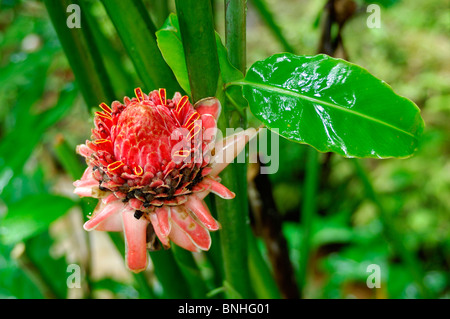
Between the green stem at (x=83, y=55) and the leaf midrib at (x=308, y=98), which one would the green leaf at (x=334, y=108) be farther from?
the green stem at (x=83, y=55)

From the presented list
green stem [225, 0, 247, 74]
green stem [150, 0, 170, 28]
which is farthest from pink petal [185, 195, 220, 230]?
green stem [150, 0, 170, 28]

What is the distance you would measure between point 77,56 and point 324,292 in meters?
0.65

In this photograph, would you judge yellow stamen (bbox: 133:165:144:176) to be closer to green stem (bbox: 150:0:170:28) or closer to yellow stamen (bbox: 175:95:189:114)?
yellow stamen (bbox: 175:95:189:114)

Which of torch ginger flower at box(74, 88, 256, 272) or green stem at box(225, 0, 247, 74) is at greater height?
green stem at box(225, 0, 247, 74)

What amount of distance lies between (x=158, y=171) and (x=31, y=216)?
0.97 ft

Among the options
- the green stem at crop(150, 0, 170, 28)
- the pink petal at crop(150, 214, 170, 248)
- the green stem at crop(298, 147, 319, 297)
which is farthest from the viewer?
the green stem at crop(298, 147, 319, 297)

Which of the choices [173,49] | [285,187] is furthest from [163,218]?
[285,187]

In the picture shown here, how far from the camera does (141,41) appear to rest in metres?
0.28

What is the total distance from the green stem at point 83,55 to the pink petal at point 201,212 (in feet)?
0.47

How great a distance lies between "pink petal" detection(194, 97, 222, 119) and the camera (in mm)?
253

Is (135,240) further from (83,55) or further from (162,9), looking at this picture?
(162,9)

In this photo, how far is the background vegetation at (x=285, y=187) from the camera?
1.51 ft
